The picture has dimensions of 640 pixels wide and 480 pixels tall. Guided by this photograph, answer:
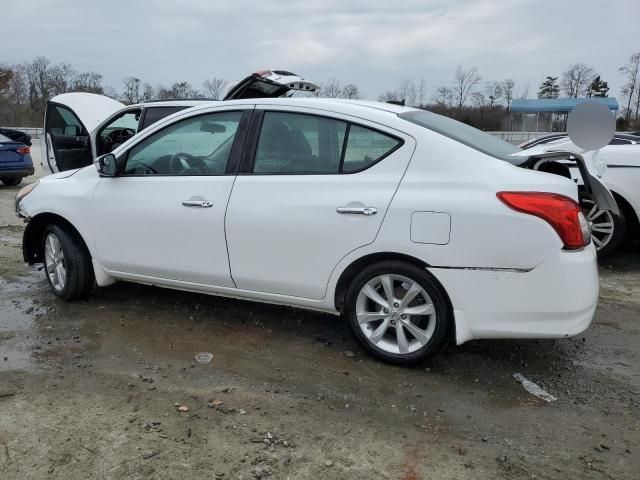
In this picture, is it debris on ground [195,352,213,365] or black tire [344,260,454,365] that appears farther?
debris on ground [195,352,213,365]

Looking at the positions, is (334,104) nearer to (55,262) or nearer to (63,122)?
(55,262)

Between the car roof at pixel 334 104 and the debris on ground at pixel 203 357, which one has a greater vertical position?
the car roof at pixel 334 104

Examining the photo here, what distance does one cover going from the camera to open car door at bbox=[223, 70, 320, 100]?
6109 millimetres

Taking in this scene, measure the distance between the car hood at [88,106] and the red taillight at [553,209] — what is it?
7.44 meters

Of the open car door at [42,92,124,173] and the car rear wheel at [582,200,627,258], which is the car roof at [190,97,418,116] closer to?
the car rear wheel at [582,200,627,258]

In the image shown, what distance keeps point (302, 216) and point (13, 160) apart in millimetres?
11478

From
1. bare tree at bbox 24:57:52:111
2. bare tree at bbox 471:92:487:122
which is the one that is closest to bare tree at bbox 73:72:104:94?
bare tree at bbox 24:57:52:111

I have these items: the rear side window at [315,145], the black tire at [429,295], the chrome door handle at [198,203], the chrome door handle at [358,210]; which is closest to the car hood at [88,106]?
the chrome door handle at [198,203]

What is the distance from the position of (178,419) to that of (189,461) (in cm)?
38

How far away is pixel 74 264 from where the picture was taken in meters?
4.48

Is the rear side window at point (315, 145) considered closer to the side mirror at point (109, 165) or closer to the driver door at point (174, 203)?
the driver door at point (174, 203)

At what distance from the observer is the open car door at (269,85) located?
611cm

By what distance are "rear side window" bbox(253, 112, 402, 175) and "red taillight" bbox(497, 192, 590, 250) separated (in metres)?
0.78

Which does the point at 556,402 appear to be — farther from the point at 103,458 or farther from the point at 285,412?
the point at 103,458
